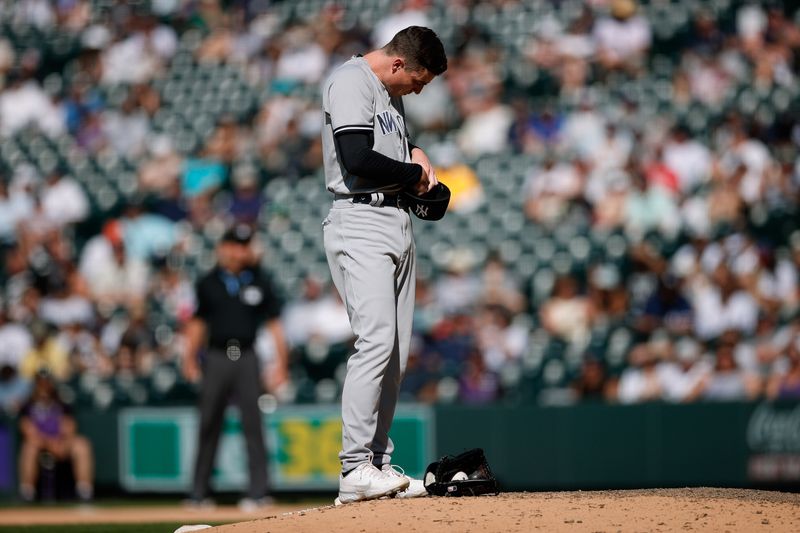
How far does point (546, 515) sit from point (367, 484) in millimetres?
705

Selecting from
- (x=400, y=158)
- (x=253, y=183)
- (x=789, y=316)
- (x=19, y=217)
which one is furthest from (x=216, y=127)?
(x=400, y=158)

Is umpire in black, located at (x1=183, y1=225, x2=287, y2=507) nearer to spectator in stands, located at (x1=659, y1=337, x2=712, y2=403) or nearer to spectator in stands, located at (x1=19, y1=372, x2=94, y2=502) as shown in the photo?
spectator in stands, located at (x1=19, y1=372, x2=94, y2=502)

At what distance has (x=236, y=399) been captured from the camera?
9.12m

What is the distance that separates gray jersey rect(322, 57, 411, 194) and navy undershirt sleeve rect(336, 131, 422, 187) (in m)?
0.04

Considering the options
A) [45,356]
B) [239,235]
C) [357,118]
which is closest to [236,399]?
[239,235]

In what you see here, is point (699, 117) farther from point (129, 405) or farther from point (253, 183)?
point (129, 405)

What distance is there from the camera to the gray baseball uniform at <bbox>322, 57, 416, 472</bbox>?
4.78 metres

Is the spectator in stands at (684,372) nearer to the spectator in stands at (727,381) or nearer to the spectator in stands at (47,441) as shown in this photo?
the spectator in stands at (727,381)

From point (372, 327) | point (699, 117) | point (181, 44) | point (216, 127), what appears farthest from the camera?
point (181, 44)

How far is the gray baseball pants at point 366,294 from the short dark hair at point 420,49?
557mm

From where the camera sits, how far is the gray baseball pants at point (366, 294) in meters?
4.78

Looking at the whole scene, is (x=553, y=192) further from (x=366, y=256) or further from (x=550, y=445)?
(x=366, y=256)

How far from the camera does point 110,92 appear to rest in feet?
47.7

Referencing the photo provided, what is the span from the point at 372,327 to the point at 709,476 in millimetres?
5920
